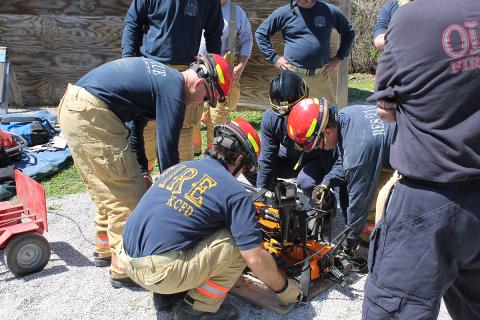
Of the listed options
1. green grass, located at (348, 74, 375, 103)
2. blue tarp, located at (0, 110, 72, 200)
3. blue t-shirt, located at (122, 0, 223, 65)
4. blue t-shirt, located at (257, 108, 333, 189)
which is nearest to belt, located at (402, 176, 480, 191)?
blue t-shirt, located at (257, 108, 333, 189)

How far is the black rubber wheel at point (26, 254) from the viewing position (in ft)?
12.8

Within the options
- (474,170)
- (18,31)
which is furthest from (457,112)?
(18,31)

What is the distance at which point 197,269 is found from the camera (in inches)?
124

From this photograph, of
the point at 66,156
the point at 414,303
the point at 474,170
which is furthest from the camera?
the point at 66,156

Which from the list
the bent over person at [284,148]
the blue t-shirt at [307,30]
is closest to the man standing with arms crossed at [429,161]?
the bent over person at [284,148]

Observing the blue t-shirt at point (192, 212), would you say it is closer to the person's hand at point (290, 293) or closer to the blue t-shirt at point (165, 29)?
the person's hand at point (290, 293)

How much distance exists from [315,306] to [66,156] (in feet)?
13.6

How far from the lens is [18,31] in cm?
875

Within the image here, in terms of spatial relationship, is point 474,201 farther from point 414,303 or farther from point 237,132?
point 237,132

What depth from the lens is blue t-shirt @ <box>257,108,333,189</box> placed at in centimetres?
474

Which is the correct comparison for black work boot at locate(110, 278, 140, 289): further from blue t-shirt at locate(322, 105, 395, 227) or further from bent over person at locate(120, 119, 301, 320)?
blue t-shirt at locate(322, 105, 395, 227)

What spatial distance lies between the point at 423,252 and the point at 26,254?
10.1 feet

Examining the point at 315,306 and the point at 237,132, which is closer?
the point at 237,132

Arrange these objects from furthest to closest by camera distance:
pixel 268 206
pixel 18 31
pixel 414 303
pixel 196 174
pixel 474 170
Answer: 1. pixel 18 31
2. pixel 268 206
3. pixel 196 174
4. pixel 414 303
5. pixel 474 170
